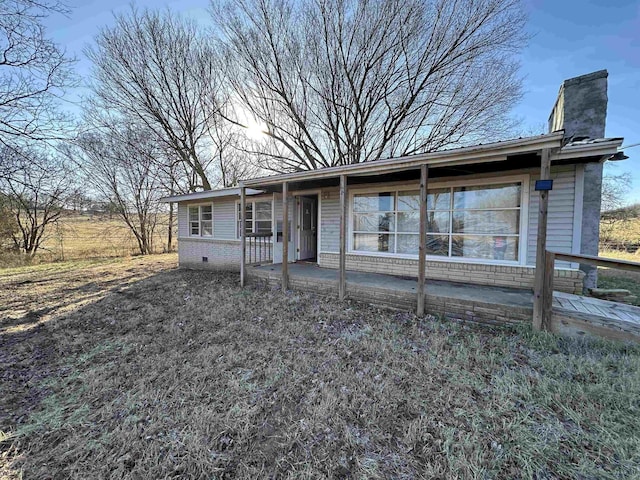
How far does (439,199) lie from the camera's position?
20.0 feet

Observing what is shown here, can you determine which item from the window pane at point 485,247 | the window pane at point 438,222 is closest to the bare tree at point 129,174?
the window pane at point 438,222

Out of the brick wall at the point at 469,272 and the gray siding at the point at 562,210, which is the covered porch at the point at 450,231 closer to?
the brick wall at the point at 469,272

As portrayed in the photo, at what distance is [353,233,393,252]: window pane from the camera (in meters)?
6.82

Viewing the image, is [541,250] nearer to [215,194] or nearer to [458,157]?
[458,157]

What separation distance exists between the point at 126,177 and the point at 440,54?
17.0 metres

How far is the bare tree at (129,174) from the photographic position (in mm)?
13984

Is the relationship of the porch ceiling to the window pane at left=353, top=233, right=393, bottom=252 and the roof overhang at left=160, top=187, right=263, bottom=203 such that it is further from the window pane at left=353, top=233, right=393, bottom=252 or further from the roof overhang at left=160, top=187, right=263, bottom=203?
the window pane at left=353, top=233, right=393, bottom=252

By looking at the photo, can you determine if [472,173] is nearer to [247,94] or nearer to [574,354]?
[574,354]

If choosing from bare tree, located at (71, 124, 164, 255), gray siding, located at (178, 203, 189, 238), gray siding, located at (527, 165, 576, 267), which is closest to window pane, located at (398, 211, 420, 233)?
gray siding, located at (527, 165, 576, 267)

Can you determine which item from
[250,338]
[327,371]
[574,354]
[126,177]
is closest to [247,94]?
[126,177]

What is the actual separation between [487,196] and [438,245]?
1.38m

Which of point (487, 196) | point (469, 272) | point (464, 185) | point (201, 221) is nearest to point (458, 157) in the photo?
point (464, 185)

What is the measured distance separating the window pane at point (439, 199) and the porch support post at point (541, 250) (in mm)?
2220

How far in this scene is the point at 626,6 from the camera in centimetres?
776
